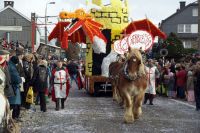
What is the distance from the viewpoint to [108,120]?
42.8 feet

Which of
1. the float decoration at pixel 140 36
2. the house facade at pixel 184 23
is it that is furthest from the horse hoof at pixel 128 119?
the house facade at pixel 184 23

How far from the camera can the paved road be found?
11.4 metres

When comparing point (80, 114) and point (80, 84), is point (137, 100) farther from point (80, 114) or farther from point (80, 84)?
point (80, 84)

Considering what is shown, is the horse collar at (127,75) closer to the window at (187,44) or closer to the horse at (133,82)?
the horse at (133,82)

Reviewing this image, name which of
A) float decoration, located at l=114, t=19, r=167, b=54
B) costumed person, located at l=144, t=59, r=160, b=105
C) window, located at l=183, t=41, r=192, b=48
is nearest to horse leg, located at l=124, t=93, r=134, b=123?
float decoration, located at l=114, t=19, r=167, b=54

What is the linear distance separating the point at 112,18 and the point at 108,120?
846cm

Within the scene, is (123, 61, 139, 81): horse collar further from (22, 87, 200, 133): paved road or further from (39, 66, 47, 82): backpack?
(39, 66, 47, 82): backpack

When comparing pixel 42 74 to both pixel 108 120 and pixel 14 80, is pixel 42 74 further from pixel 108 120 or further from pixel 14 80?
pixel 14 80

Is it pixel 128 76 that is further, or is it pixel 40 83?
pixel 40 83

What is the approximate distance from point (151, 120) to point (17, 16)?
7206cm

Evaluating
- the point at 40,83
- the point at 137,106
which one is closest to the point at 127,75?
the point at 137,106

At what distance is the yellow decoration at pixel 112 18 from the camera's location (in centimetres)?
2069

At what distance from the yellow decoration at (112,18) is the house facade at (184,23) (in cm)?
6247

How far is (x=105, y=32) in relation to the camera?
67.7 feet
